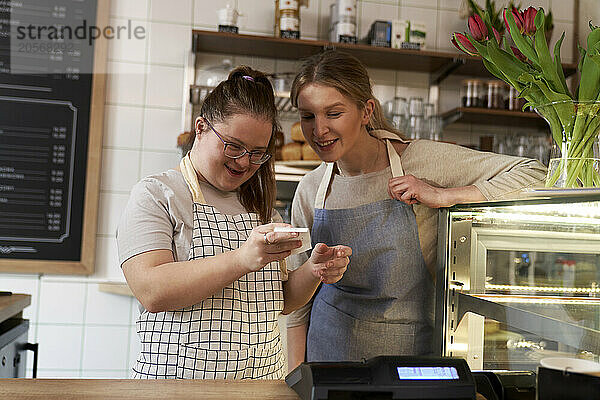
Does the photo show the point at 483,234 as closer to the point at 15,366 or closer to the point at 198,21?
the point at 15,366

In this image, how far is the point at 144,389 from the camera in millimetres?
937

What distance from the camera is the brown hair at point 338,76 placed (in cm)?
144

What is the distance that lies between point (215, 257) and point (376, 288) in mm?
480

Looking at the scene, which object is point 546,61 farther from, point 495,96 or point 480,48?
point 495,96

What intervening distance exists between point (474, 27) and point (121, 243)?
763 mm

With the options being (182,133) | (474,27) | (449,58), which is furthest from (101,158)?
(474,27)

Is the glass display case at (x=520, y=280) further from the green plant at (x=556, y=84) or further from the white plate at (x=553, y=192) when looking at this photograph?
the green plant at (x=556, y=84)

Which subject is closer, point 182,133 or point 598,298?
point 598,298

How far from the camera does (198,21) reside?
295cm

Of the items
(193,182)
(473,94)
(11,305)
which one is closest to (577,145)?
(193,182)

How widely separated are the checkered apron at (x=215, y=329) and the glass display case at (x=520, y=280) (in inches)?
13.6

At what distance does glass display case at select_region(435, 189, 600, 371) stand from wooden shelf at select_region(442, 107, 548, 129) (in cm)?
169

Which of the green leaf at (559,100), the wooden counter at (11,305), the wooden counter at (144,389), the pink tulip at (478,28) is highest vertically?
the pink tulip at (478,28)

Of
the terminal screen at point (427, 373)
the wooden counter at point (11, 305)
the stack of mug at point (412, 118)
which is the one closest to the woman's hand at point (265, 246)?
the terminal screen at point (427, 373)
